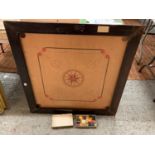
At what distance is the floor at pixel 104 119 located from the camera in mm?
1299

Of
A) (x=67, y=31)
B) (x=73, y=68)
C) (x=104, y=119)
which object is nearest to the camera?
(x=67, y=31)

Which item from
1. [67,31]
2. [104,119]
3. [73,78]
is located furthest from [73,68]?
[104,119]

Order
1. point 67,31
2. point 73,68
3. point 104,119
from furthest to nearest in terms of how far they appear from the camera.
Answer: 1. point 104,119
2. point 73,68
3. point 67,31

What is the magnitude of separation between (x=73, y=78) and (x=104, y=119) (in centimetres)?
50

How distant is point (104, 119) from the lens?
55.1 inches

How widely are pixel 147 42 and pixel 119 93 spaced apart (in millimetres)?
1864

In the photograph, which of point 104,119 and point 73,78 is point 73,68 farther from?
point 104,119

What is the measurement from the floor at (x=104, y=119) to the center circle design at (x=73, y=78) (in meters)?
0.39

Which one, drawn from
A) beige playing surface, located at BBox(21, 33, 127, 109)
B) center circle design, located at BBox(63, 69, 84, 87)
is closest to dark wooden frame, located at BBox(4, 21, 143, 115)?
beige playing surface, located at BBox(21, 33, 127, 109)

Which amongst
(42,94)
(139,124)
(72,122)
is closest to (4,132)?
(42,94)

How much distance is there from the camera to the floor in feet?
4.26

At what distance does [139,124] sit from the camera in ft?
4.49
